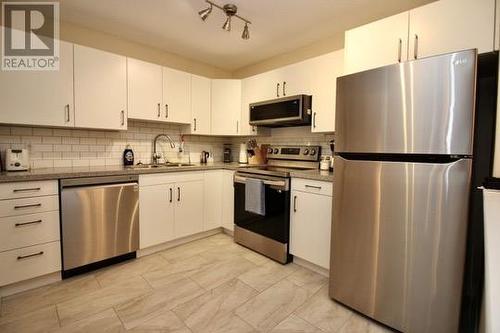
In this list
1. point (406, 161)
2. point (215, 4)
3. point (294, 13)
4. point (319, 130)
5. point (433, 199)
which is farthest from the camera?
point (319, 130)

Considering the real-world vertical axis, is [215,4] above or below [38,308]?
above

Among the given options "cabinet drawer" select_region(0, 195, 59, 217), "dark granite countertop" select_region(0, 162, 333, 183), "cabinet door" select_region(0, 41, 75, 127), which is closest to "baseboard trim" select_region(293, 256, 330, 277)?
"dark granite countertop" select_region(0, 162, 333, 183)

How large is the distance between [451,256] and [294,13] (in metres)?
2.20

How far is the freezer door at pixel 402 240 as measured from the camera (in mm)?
1336

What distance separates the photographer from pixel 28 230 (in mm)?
1907

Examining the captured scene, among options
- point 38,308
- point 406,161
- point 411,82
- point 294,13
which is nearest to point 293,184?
point 406,161

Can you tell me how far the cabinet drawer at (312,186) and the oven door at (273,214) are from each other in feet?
0.29

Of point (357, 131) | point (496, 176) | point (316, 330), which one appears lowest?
point (316, 330)

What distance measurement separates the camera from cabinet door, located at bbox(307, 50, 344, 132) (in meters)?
2.36

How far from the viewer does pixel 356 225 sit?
168cm

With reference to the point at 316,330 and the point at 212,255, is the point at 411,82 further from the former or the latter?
the point at 212,255

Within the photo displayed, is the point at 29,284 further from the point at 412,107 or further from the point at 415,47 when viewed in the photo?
the point at 415,47

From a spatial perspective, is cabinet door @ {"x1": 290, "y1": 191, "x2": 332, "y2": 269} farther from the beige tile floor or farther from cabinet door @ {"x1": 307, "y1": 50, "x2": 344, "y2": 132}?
cabinet door @ {"x1": 307, "y1": 50, "x2": 344, "y2": 132}

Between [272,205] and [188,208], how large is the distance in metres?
1.02
